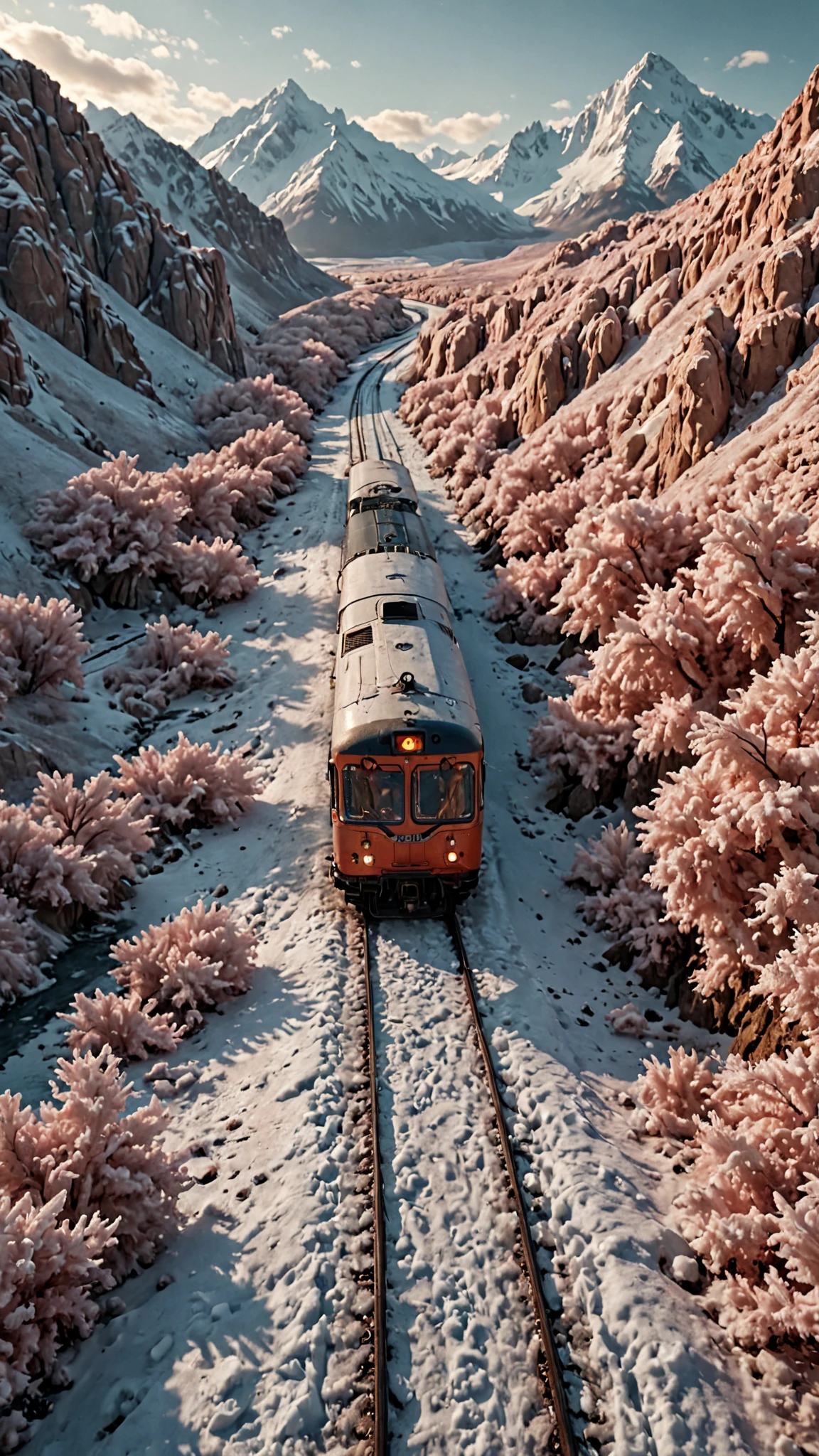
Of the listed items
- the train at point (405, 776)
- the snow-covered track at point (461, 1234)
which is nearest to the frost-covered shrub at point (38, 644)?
the train at point (405, 776)

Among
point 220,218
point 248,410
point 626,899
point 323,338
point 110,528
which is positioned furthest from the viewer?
point 220,218

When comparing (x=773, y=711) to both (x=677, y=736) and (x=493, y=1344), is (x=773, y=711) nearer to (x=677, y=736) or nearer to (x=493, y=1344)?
(x=677, y=736)

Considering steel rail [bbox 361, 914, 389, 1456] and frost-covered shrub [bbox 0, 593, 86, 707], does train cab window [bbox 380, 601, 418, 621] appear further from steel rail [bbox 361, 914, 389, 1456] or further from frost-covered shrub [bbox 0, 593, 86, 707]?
frost-covered shrub [bbox 0, 593, 86, 707]

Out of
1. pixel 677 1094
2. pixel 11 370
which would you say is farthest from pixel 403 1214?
pixel 11 370

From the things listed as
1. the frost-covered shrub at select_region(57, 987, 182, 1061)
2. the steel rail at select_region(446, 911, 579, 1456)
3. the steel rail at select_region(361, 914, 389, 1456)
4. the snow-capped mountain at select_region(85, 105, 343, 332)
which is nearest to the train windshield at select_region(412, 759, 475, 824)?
the steel rail at select_region(446, 911, 579, 1456)

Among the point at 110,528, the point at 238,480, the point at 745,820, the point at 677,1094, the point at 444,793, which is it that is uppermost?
the point at 238,480

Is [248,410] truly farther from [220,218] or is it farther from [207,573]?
Answer: [220,218]
